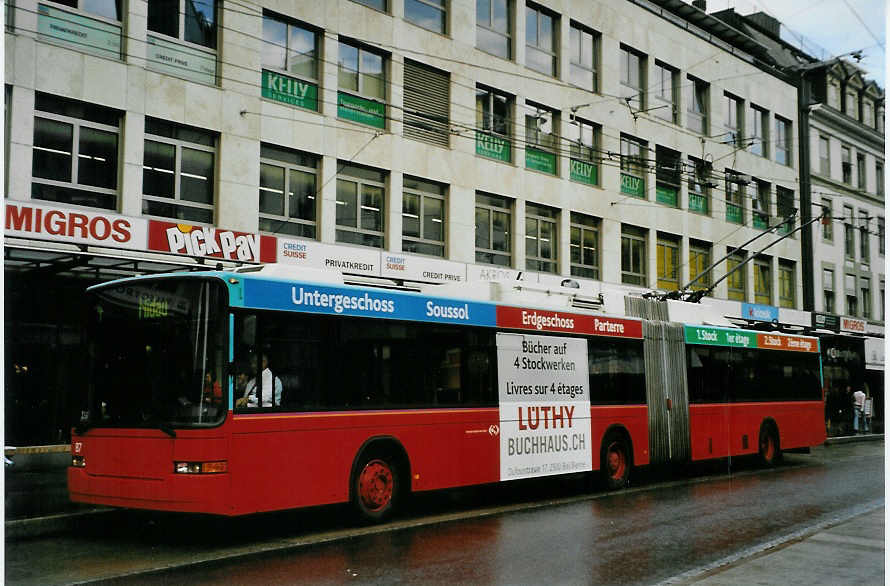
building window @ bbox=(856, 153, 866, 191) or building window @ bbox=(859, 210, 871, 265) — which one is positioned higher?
building window @ bbox=(856, 153, 866, 191)

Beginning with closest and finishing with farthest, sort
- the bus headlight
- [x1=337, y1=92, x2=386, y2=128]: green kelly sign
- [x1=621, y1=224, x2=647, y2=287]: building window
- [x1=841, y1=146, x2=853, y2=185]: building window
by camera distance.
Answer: the bus headlight
[x1=841, y1=146, x2=853, y2=185]: building window
[x1=337, y1=92, x2=386, y2=128]: green kelly sign
[x1=621, y1=224, x2=647, y2=287]: building window

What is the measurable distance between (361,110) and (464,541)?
46.6 feet

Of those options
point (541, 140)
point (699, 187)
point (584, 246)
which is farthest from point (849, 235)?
point (699, 187)

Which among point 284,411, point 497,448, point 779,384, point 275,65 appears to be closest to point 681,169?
point 779,384

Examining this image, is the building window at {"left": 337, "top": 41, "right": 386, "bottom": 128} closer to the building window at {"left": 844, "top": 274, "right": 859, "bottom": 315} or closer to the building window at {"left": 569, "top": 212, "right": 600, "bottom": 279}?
the building window at {"left": 569, "top": 212, "right": 600, "bottom": 279}

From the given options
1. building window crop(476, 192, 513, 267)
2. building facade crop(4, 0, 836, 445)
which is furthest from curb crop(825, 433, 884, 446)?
building window crop(476, 192, 513, 267)

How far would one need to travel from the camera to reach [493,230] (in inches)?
1033

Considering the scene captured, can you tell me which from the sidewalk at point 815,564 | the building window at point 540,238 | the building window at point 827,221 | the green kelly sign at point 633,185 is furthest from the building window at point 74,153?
the building window at point 827,221

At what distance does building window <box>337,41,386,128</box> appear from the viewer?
73.3 feet

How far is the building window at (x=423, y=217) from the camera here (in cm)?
2384

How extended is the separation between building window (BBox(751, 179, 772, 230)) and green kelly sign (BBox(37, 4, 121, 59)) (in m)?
25.0

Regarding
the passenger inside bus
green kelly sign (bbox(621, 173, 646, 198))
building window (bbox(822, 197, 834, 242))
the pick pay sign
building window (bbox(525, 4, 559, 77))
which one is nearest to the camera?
the passenger inside bus

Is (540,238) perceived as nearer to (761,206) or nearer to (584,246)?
(584,246)

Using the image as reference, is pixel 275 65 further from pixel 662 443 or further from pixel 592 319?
pixel 662 443
